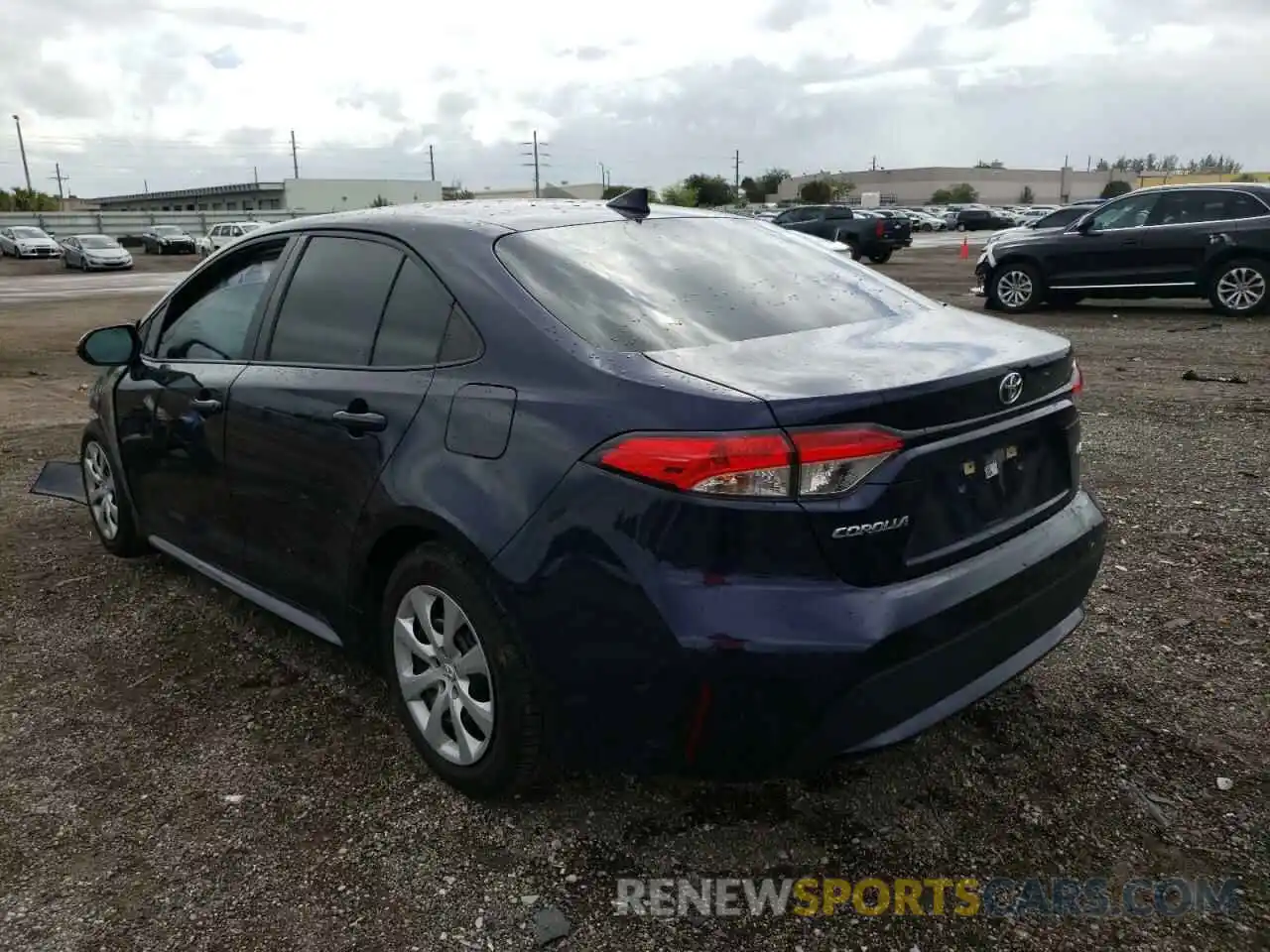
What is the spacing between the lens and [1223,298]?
42.1 ft

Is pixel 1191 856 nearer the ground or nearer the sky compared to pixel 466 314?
nearer the ground

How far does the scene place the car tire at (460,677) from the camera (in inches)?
102

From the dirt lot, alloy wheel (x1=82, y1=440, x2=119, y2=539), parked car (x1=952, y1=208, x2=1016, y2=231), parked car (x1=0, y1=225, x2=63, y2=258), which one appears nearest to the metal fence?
parked car (x1=0, y1=225, x2=63, y2=258)

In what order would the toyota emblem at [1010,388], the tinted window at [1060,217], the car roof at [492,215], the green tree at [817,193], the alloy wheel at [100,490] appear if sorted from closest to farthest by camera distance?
the toyota emblem at [1010,388]
the car roof at [492,215]
the alloy wheel at [100,490]
the tinted window at [1060,217]
the green tree at [817,193]

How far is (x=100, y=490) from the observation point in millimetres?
4859

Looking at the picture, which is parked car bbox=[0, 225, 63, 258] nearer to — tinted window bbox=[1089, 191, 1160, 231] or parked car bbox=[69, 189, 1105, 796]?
tinted window bbox=[1089, 191, 1160, 231]

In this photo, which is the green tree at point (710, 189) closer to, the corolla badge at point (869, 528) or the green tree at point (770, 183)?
the green tree at point (770, 183)

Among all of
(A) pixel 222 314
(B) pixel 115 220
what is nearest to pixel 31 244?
(B) pixel 115 220

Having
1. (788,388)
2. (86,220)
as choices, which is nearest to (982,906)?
(788,388)

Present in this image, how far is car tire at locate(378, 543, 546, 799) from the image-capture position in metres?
2.59

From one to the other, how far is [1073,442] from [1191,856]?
115 centimetres

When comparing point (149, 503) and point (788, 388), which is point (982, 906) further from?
point (149, 503)

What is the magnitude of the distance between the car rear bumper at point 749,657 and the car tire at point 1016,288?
1244cm

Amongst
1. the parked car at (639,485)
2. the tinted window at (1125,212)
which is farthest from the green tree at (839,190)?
the parked car at (639,485)
